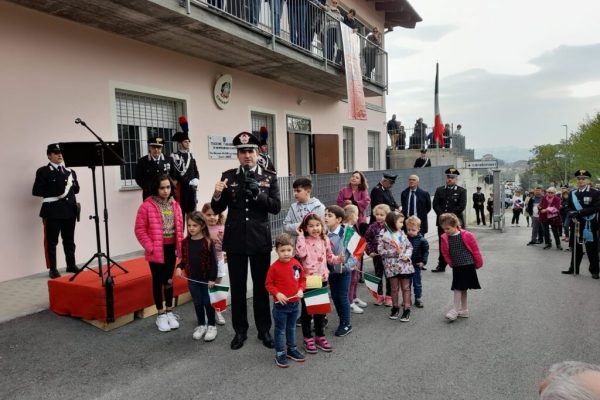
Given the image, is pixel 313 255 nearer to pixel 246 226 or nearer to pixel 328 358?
pixel 246 226

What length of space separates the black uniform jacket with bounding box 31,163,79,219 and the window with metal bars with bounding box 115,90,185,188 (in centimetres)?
165

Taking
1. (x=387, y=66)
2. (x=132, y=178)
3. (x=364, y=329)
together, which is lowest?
(x=364, y=329)

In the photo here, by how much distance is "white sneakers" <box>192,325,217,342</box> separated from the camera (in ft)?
15.7

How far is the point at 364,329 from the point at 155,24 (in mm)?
5808

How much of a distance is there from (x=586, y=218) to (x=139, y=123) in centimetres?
843

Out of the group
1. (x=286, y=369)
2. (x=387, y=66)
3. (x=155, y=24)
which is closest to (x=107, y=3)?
(x=155, y=24)

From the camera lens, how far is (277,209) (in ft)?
15.1

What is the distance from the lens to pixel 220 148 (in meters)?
10.4

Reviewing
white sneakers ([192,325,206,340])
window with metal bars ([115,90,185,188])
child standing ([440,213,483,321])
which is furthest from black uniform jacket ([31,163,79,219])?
child standing ([440,213,483,321])

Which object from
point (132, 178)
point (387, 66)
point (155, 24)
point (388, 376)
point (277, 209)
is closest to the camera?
point (388, 376)

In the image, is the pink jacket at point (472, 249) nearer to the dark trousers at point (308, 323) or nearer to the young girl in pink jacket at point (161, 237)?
the dark trousers at point (308, 323)

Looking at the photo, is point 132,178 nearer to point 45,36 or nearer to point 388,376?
point 45,36

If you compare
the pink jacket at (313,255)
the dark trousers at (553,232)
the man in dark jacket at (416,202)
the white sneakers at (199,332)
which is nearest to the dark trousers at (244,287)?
the pink jacket at (313,255)

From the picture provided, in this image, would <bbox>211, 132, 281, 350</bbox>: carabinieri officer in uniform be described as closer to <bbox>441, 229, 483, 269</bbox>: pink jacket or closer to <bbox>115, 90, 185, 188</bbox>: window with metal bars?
<bbox>441, 229, 483, 269</bbox>: pink jacket
